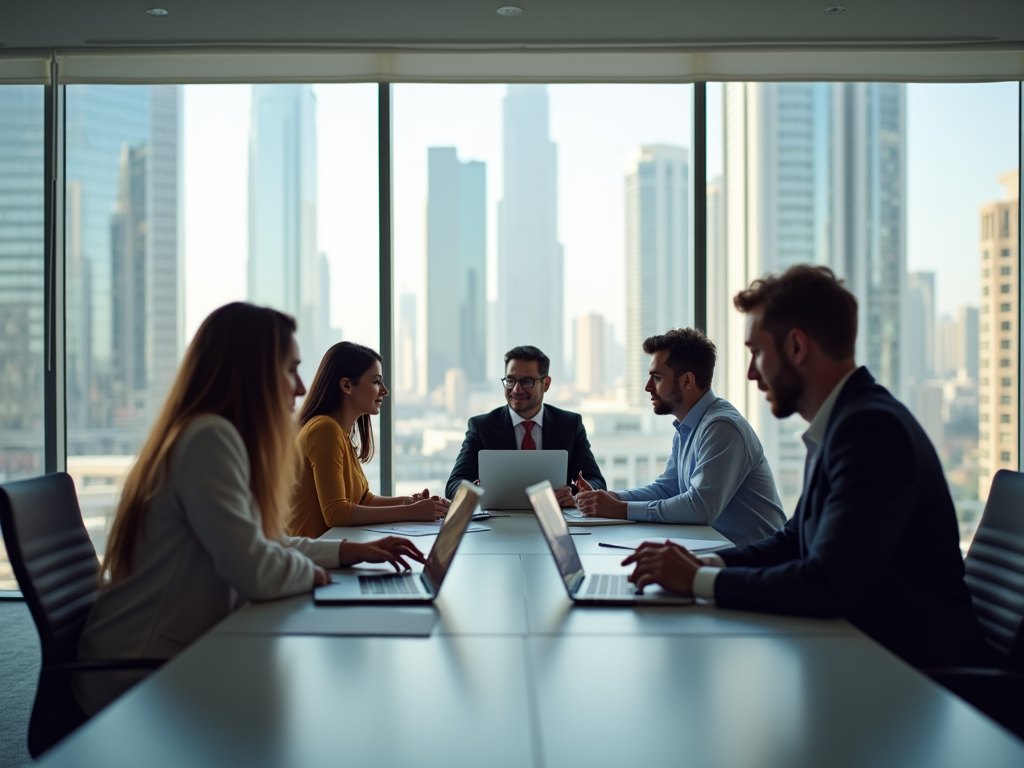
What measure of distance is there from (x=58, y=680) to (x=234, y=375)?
2.51ft

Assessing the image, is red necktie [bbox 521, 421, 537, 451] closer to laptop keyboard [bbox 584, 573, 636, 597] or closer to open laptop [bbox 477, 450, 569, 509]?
open laptop [bbox 477, 450, 569, 509]

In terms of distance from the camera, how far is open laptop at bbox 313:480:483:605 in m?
2.00

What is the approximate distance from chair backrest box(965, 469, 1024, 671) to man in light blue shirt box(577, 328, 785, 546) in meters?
1.07

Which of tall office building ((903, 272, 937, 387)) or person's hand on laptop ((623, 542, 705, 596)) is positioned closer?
person's hand on laptop ((623, 542, 705, 596))

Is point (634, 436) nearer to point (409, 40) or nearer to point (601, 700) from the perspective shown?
point (409, 40)

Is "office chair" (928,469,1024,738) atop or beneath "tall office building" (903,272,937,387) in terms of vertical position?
beneath

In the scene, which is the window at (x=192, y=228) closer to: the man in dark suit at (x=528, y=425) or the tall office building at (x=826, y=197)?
the man in dark suit at (x=528, y=425)

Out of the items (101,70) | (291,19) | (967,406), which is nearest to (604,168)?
(291,19)

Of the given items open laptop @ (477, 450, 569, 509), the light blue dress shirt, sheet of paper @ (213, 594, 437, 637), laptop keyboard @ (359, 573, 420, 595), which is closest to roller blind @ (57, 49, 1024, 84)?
the light blue dress shirt

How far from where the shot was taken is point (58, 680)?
190cm

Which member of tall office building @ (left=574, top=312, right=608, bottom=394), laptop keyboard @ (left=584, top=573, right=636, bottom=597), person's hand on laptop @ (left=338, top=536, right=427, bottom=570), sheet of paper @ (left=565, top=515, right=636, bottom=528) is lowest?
sheet of paper @ (left=565, top=515, right=636, bottom=528)

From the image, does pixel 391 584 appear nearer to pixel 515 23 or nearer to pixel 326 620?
pixel 326 620

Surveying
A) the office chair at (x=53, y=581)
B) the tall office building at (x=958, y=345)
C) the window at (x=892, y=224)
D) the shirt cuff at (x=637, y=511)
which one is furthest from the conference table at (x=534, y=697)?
the tall office building at (x=958, y=345)

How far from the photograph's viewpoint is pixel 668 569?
1.99m
